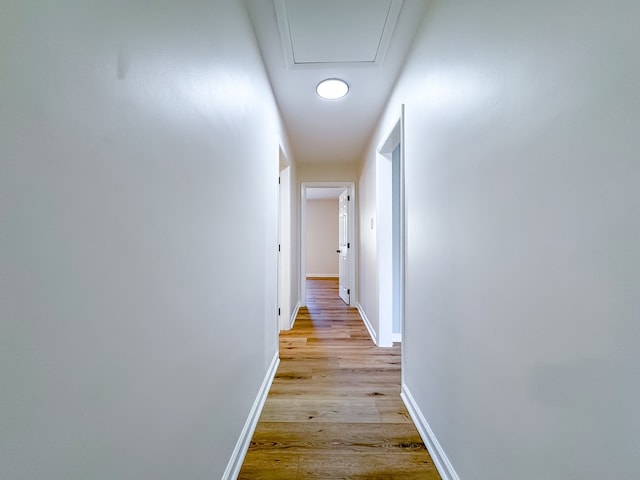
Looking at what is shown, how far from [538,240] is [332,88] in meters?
1.94

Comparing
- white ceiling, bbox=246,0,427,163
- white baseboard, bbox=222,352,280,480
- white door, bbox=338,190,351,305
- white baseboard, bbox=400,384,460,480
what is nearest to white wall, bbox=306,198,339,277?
white door, bbox=338,190,351,305

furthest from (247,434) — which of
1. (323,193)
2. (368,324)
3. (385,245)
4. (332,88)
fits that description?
(323,193)

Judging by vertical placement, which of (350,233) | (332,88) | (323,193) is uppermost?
(332,88)

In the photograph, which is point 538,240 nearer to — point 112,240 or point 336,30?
point 112,240

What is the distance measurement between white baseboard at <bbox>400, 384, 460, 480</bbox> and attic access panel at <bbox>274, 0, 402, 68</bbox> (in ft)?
7.20

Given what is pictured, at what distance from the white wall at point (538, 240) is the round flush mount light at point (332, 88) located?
2.96ft

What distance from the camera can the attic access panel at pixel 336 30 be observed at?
1.38m

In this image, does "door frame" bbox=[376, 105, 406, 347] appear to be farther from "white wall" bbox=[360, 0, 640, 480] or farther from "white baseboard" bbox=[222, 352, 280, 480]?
"white wall" bbox=[360, 0, 640, 480]

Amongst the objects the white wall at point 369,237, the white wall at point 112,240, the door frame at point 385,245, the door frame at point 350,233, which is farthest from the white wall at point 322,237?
the white wall at point 112,240

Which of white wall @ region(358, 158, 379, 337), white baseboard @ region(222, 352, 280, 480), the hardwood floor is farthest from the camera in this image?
white wall @ region(358, 158, 379, 337)

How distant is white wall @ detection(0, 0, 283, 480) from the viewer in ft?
1.20

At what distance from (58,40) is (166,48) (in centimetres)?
35

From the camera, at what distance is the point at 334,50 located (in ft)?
5.59

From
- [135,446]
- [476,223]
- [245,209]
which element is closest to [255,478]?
[135,446]
